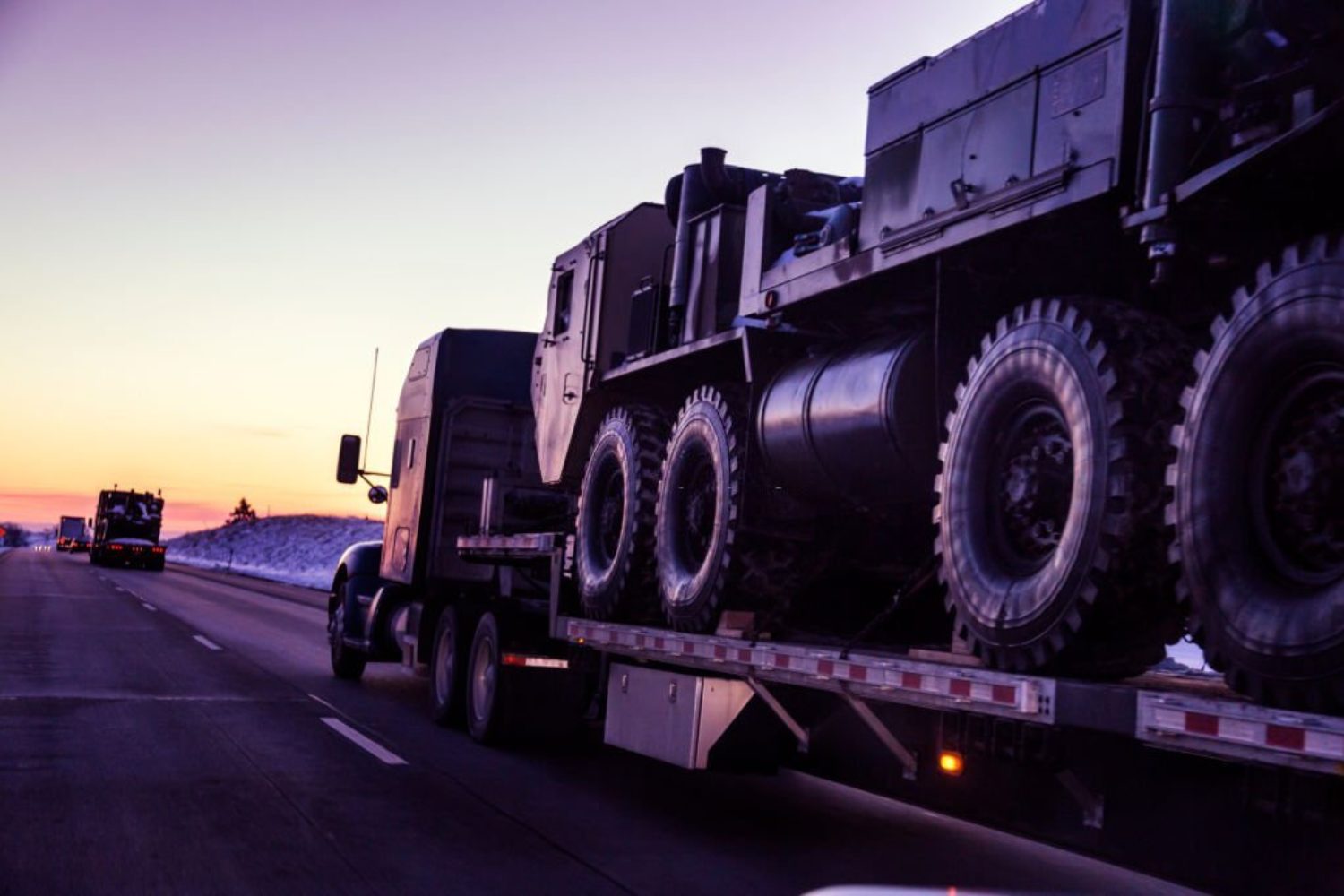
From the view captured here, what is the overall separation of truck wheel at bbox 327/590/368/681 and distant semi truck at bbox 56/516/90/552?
98212mm

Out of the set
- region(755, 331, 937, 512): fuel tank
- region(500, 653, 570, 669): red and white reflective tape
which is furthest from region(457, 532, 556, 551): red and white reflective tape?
region(755, 331, 937, 512): fuel tank

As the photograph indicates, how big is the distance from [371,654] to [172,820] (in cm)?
792

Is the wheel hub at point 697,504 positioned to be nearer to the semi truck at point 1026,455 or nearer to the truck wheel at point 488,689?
the semi truck at point 1026,455

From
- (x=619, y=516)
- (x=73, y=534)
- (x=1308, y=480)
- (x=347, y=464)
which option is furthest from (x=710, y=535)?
(x=73, y=534)

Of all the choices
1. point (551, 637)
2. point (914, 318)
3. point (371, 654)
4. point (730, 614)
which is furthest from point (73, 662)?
point (914, 318)

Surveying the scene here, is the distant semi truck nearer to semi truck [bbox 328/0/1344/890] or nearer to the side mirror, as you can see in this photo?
the side mirror

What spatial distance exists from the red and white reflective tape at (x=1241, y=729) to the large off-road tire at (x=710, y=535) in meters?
3.86

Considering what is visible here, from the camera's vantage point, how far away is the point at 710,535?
8781 mm

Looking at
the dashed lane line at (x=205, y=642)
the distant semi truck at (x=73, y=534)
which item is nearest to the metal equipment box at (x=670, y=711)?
the dashed lane line at (x=205, y=642)

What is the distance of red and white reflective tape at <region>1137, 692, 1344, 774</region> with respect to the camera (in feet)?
12.3

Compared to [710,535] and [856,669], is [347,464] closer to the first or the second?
[710,535]

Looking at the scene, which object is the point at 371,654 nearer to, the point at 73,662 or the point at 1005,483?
the point at 73,662

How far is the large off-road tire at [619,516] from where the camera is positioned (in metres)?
9.62

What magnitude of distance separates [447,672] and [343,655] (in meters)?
4.08
